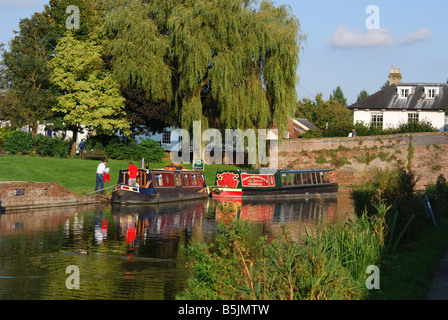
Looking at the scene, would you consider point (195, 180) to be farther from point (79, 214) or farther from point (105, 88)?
point (105, 88)

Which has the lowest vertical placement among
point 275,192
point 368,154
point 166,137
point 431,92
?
point 275,192

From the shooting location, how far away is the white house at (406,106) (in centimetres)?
4900

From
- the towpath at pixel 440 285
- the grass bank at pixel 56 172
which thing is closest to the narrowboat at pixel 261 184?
the grass bank at pixel 56 172

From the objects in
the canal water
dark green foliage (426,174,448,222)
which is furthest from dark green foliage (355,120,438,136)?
dark green foliage (426,174,448,222)

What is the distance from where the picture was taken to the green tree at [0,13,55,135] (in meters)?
→ 41.4

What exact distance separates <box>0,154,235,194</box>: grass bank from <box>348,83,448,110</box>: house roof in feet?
70.6

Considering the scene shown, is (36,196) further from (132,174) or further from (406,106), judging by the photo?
(406,106)

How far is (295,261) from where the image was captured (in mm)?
9109

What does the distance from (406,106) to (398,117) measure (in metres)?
1.15

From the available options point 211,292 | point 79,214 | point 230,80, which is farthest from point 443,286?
point 230,80

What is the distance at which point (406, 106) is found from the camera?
50.2m

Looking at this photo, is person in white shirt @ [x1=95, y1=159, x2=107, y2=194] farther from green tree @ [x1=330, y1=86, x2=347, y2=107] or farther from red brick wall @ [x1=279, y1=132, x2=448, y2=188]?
green tree @ [x1=330, y1=86, x2=347, y2=107]
